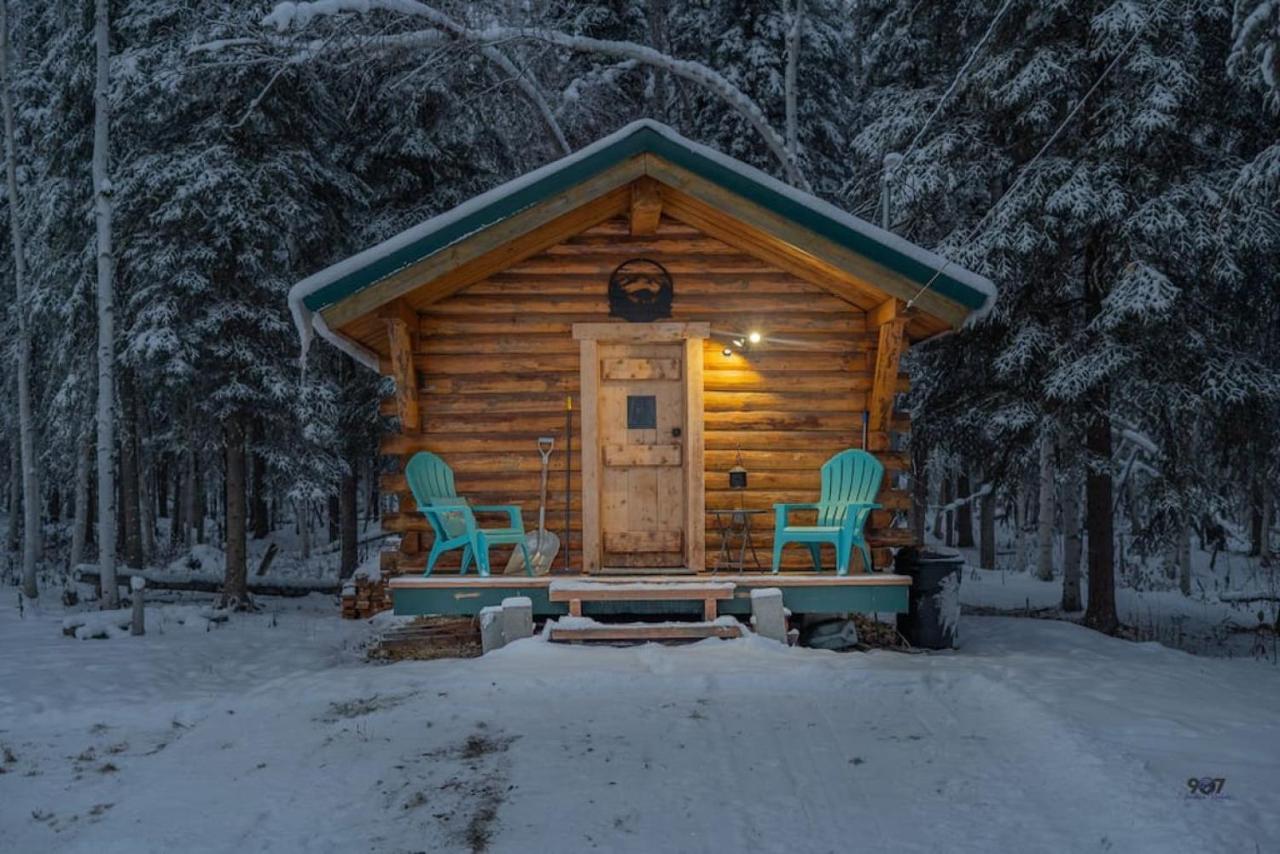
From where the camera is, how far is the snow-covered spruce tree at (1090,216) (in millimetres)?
8391

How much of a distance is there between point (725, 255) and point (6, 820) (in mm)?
6680

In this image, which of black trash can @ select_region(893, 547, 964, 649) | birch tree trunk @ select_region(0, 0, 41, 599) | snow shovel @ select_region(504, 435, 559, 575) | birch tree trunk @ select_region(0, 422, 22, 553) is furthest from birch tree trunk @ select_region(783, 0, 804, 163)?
birch tree trunk @ select_region(0, 422, 22, 553)

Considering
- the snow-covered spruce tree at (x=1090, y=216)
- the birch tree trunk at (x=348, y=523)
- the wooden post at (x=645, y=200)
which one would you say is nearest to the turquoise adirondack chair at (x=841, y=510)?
the snow-covered spruce tree at (x=1090, y=216)

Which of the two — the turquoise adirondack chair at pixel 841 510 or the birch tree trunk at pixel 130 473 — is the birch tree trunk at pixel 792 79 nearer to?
the turquoise adirondack chair at pixel 841 510

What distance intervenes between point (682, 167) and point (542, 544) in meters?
3.56

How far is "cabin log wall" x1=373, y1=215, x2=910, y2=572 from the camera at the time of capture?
827 centimetres

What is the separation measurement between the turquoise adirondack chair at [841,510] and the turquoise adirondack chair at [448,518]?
2.26 metres

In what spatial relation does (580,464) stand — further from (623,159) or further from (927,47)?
(927,47)

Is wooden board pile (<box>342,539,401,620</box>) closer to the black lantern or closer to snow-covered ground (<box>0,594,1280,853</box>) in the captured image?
snow-covered ground (<box>0,594,1280,853</box>)

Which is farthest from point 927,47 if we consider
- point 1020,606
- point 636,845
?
point 636,845

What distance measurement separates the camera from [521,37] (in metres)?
12.0

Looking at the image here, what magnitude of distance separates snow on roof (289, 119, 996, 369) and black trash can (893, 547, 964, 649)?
227cm

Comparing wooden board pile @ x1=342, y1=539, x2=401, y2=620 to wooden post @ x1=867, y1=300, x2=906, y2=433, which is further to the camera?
wooden board pile @ x1=342, y1=539, x2=401, y2=620

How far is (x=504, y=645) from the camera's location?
670 centimetres
